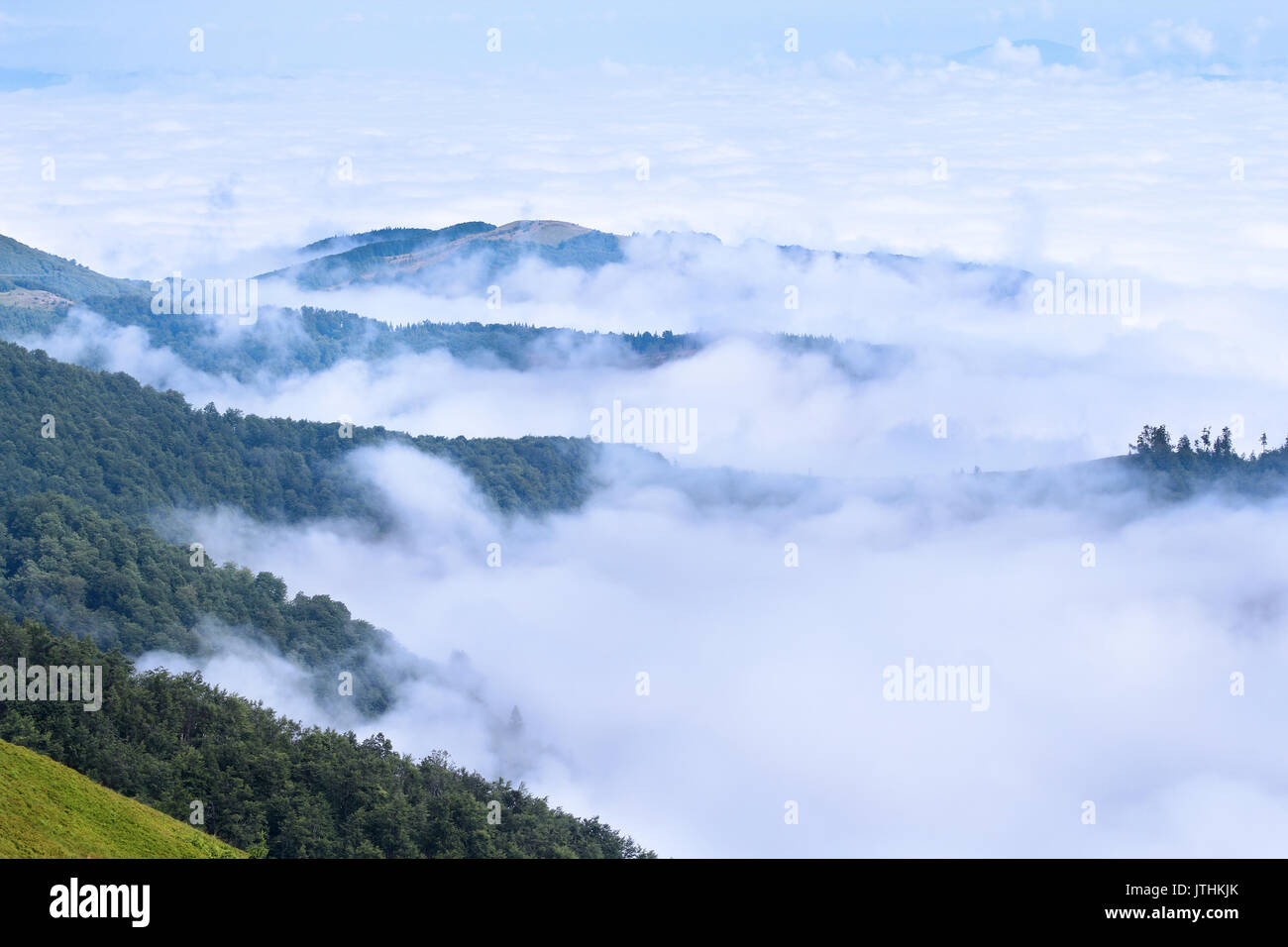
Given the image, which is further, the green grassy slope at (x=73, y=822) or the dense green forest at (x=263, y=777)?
the dense green forest at (x=263, y=777)

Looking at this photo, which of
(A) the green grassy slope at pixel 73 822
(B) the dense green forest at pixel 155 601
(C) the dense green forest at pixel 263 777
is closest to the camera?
(A) the green grassy slope at pixel 73 822

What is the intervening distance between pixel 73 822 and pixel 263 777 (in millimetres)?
27489

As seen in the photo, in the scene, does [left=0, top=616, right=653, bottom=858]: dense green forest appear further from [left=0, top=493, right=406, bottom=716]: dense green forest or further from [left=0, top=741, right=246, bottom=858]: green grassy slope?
[left=0, top=493, right=406, bottom=716]: dense green forest

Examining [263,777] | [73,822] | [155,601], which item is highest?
[155,601]

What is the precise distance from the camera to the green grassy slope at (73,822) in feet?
181

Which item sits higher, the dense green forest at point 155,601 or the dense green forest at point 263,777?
the dense green forest at point 155,601

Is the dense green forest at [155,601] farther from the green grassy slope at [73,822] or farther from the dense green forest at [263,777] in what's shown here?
the green grassy slope at [73,822]

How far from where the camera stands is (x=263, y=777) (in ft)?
289

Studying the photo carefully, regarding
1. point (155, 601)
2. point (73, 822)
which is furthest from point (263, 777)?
point (155, 601)

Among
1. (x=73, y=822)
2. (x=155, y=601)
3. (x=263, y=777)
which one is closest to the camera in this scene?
(x=73, y=822)

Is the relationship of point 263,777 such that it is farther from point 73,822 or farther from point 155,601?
point 155,601

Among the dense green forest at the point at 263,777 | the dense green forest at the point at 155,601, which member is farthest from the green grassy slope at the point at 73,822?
the dense green forest at the point at 155,601

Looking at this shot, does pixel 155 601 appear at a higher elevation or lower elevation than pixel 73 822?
higher

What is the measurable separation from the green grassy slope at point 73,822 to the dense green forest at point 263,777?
10455 millimetres
